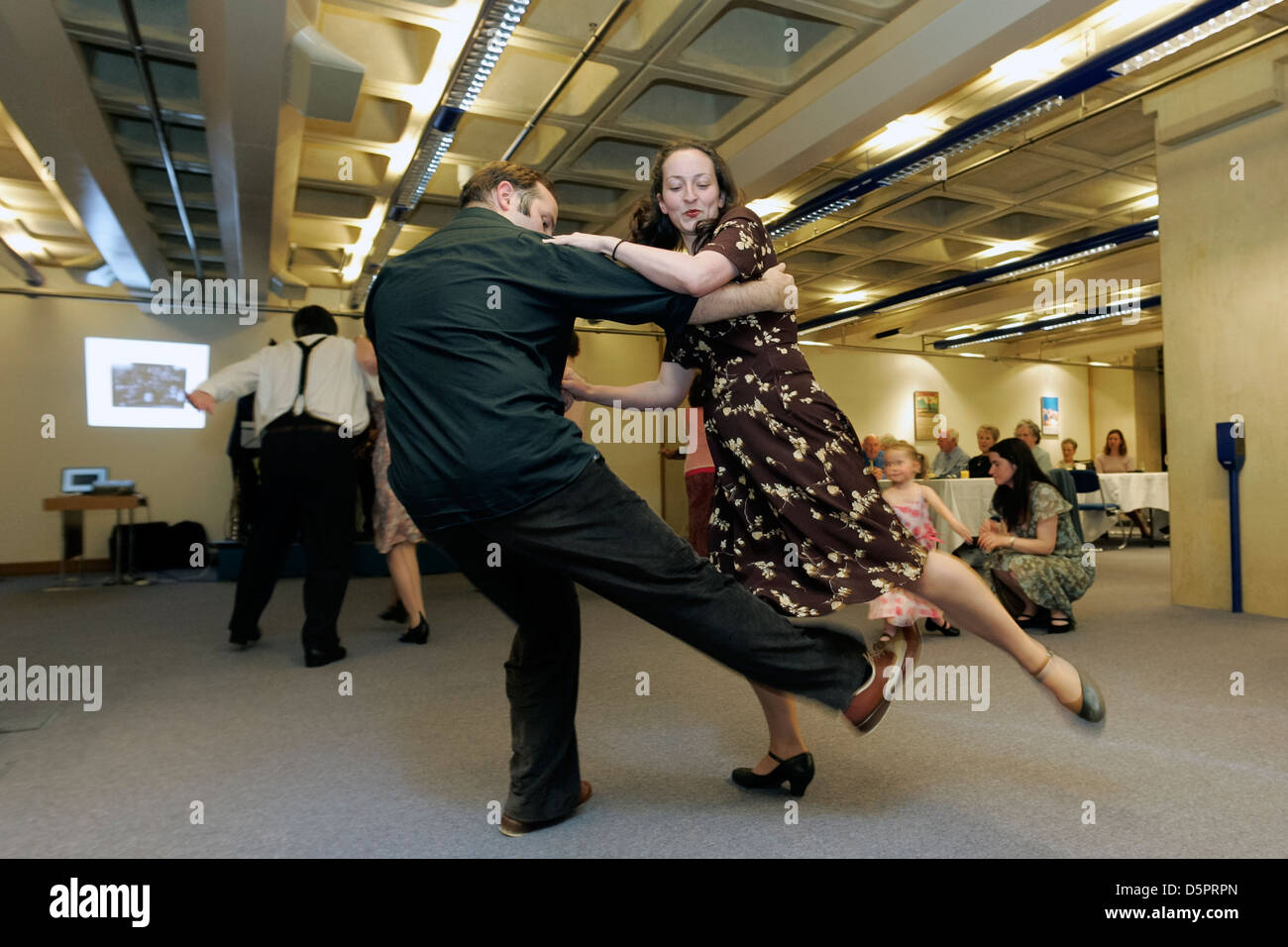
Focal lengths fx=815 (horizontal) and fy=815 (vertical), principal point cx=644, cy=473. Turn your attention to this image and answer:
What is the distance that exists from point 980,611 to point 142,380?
975 cm

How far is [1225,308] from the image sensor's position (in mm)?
4688

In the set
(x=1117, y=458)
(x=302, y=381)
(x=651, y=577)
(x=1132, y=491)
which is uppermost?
(x=302, y=381)

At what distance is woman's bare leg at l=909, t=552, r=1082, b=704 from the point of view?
1565 mm

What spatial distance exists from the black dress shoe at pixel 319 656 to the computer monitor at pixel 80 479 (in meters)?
5.75

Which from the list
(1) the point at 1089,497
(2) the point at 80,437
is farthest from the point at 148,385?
(1) the point at 1089,497

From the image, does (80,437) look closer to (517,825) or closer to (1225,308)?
(517,825)

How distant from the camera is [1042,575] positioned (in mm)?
4043

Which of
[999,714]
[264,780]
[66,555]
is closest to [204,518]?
[66,555]

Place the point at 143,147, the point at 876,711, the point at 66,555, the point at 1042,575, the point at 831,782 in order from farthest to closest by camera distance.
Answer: the point at 66,555, the point at 143,147, the point at 1042,575, the point at 831,782, the point at 876,711

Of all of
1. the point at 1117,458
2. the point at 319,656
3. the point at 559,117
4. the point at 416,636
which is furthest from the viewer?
the point at 1117,458

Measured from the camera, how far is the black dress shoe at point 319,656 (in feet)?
11.3

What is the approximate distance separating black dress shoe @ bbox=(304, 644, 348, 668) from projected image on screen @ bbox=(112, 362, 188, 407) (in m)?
6.76

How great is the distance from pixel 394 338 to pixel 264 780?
4.24 ft
